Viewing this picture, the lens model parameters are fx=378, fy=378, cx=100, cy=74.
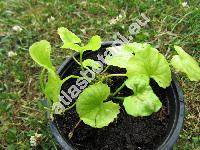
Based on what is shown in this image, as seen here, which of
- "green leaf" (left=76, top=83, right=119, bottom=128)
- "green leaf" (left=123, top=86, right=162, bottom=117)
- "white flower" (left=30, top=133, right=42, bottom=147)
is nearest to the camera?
"green leaf" (left=123, top=86, right=162, bottom=117)

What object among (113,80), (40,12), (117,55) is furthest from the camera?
(40,12)

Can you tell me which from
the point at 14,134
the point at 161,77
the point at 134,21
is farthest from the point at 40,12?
the point at 161,77

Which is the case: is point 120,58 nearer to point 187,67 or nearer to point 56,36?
point 187,67

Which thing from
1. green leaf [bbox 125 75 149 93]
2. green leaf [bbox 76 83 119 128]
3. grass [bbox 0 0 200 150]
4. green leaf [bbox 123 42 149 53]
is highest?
green leaf [bbox 123 42 149 53]

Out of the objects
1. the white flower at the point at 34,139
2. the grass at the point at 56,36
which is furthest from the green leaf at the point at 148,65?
the white flower at the point at 34,139

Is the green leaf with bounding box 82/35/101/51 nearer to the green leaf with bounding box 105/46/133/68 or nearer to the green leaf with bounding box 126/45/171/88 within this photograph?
the green leaf with bounding box 105/46/133/68

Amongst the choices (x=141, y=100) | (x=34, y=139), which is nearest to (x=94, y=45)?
(x=141, y=100)

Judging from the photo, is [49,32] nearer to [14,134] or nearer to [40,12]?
[40,12]

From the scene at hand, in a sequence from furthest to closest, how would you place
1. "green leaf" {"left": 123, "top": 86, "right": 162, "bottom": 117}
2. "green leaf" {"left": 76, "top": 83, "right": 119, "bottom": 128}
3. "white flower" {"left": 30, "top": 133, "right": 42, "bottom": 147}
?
"white flower" {"left": 30, "top": 133, "right": 42, "bottom": 147}, "green leaf" {"left": 76, "top": 83, "right": 119, "bottom": 128}, "green leaf" {"left": 123, "top": 86, "right": 162, "bottom": 117}

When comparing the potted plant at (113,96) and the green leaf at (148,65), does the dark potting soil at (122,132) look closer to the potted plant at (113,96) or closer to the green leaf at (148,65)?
the potted plant at (113,96)

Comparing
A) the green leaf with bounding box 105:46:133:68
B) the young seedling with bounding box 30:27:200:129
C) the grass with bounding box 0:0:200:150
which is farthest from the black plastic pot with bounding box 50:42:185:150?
the grass with bounding box 0:0:200:150
